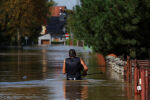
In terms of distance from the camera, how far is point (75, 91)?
16562mm

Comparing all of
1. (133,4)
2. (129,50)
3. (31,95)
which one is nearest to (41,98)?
(31,95)

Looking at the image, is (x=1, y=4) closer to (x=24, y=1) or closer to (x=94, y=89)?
(x=24, y=1)

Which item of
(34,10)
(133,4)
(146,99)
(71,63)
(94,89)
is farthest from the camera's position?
(34,10)

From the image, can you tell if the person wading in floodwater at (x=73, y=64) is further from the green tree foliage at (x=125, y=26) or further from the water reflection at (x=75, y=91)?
the green tree foliage at (x=125, y=26)

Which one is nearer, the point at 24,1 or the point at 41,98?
the point at 41,98

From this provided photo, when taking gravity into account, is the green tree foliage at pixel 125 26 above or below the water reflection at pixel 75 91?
above

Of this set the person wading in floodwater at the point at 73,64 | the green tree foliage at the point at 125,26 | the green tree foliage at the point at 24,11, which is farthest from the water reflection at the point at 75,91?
the green tree foliage at the point at 24,11

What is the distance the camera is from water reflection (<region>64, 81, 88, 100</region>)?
1496 centimetres

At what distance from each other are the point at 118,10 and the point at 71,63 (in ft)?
39.3

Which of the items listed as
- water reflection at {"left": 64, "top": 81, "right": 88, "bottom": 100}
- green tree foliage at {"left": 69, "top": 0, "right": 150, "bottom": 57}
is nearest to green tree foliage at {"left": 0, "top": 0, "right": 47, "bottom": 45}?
green tree foliage at {"left": 69, "top": 0, "right": 150, "bottom": 57}

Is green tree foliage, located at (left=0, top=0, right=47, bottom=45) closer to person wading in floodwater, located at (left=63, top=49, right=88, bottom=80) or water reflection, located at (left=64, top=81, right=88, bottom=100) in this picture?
person wading in floodwater, located at (left=63, top=49, right=88, bottom=80)

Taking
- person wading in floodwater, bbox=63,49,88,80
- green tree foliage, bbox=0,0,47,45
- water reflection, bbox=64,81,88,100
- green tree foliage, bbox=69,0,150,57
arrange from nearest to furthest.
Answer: water reflection, bbox=64,81,88,100, person wading in floodwater, bbox=63,49,88,80, green tree foliage, bbox=69,0,150,57, green tree foliage, bbox=0,0,47,45

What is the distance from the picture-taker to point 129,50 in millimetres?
32594

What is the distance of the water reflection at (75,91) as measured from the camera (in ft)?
49.1
